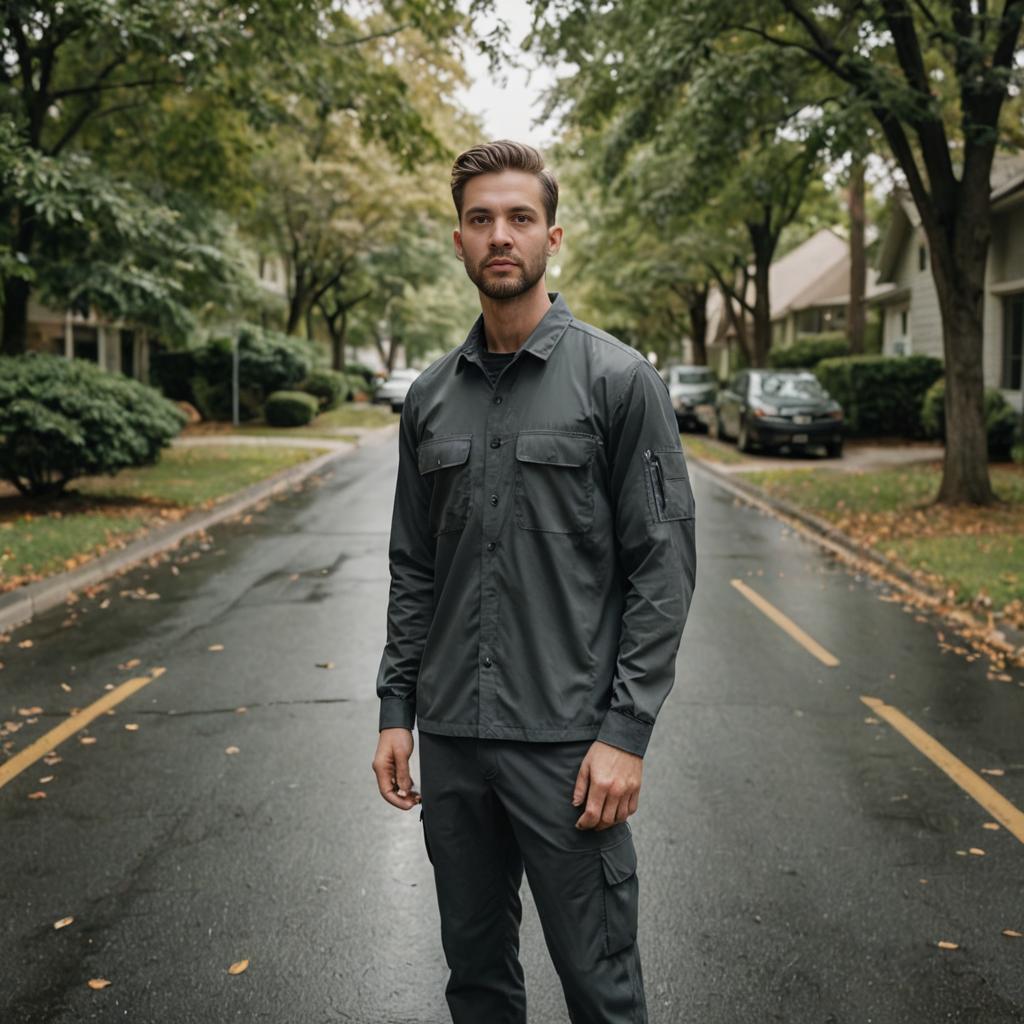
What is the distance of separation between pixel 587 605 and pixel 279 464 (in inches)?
780

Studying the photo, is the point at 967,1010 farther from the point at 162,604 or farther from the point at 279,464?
the point at 279,464

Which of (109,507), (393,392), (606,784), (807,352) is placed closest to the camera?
(606,784)

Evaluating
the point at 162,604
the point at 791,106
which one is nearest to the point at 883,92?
the point at 791,106

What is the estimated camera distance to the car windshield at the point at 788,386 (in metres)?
24.8

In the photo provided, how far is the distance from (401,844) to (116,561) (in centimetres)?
771

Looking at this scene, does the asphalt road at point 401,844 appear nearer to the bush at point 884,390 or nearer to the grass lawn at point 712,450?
the grass lawn at point 712,450

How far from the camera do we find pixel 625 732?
224 cm

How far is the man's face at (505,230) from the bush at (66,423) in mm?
11867

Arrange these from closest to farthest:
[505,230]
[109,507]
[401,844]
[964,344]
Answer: [505,230] < [401,844] < [964,344] < [109,507]

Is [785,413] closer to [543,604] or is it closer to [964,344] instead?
[964,344]

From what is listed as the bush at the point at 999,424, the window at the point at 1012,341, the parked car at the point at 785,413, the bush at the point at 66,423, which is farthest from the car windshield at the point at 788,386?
the bush at the point at 66,423

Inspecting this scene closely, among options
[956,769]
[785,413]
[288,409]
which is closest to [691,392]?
[785,413]

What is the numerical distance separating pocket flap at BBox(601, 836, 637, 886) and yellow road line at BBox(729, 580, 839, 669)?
17.8 ft

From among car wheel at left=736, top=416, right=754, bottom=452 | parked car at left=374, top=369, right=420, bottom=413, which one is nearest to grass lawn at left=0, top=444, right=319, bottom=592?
car wheel at left=736, top=416, right=754, bottom=452
